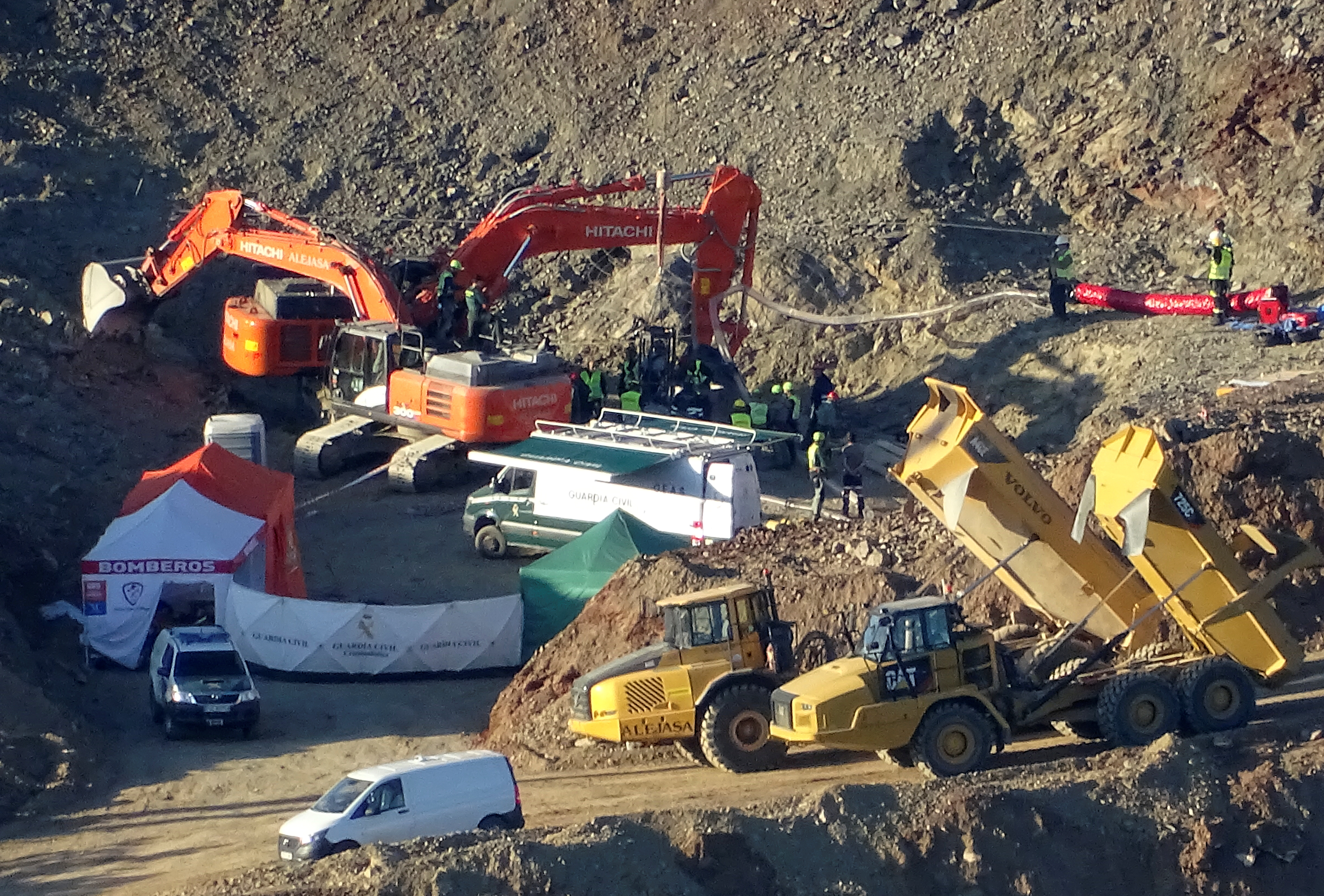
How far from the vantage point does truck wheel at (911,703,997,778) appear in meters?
16.4

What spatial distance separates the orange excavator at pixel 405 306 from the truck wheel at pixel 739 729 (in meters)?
11.9

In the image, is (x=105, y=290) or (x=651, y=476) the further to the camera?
(x=105, y=290)

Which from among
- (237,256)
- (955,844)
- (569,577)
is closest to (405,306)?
(237,256)

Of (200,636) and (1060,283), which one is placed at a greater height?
(1060,283)

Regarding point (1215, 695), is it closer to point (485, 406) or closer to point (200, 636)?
point (200, 636)

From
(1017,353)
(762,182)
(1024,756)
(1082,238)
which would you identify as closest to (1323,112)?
(1082,238)

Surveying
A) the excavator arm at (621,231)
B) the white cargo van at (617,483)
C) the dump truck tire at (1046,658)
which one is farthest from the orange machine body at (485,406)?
the dump truck tire at (1046,658)

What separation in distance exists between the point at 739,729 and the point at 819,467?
825cm

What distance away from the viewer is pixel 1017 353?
103ft

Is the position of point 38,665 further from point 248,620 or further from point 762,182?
point 762,182

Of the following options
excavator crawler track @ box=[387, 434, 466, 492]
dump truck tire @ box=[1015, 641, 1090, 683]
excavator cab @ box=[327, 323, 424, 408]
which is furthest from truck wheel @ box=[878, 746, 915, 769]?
excavator cab @ box=[327, 323, 424, 408]

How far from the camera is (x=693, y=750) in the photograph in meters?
17.9

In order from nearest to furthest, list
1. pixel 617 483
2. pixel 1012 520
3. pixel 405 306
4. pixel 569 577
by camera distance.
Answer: pixel 1012 520 → pixel 569 577 → pixel 617 483 → pixel 405 306

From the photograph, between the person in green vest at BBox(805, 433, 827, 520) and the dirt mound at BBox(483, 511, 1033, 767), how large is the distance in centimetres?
260
